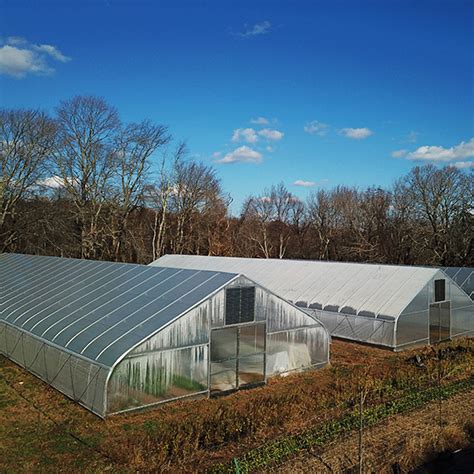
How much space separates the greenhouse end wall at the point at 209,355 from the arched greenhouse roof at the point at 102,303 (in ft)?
1.44

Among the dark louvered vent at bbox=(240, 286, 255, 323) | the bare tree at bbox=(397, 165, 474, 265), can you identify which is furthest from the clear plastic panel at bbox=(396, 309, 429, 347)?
the bare tree at bbox=(397, 165, 474, 265)

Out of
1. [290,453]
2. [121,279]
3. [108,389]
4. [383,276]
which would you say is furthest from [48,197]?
[290,453]

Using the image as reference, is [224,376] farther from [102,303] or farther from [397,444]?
[397,444]

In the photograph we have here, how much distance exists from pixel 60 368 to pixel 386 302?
1447 cm

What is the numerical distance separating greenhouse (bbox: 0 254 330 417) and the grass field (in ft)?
1.45

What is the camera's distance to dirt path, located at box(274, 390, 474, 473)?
8484mm

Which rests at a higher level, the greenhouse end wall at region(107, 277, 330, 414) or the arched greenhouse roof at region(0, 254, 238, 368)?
the arched greenhouse roof at region(0, 254, 238, 368)

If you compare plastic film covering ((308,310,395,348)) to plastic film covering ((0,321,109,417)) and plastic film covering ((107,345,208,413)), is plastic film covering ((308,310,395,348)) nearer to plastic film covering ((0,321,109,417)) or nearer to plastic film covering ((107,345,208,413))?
plastic film covering ((107,345,208,413))

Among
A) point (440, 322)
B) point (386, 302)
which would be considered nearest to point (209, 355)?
point (386, 302)

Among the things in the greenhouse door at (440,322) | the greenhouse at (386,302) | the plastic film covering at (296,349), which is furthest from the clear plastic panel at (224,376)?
the greenhouse door at (440,322)

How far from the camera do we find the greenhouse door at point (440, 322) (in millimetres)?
21219

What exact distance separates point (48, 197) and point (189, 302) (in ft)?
106

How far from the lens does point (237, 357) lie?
13.8 meters

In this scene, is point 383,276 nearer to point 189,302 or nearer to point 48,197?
point 189,302
